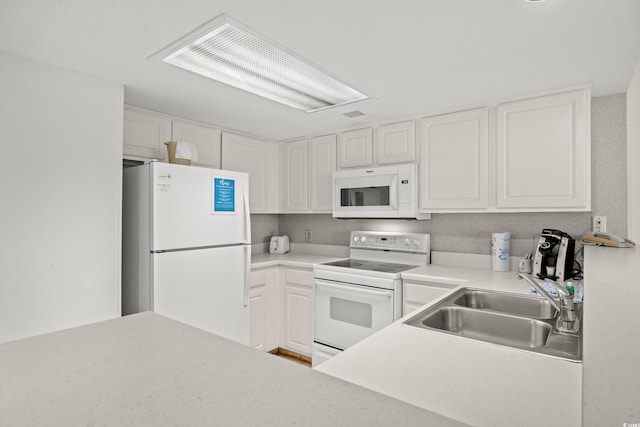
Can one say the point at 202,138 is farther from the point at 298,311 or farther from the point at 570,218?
the point at 570,218

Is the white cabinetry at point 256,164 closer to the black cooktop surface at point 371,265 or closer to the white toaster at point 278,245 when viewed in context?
the white toaster at point 278,245

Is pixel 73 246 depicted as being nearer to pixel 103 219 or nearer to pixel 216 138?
pixel 103 219

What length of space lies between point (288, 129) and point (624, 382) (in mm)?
3132

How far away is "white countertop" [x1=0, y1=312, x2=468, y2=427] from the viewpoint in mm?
388

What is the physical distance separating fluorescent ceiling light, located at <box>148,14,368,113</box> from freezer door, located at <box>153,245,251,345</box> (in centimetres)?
116

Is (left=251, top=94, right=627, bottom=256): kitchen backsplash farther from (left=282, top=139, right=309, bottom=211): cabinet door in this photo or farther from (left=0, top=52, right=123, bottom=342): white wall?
(left=0, top=52, right=123, bottom=342): white wall

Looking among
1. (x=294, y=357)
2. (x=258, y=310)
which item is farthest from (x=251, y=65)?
(x=294, y=357)

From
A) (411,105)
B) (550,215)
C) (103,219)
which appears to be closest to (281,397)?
(103,219)

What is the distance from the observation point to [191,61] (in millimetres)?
1819

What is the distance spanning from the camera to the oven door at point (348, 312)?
2.49 metres

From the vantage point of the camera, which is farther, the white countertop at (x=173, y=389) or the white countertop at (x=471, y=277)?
the white countertop at (x=471, y=277)

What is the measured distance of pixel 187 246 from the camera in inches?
92.0

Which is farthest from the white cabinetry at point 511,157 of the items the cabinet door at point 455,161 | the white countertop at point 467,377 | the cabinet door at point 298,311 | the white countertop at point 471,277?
the white countertop at point 467,377

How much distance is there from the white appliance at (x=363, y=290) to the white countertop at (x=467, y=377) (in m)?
1.28
